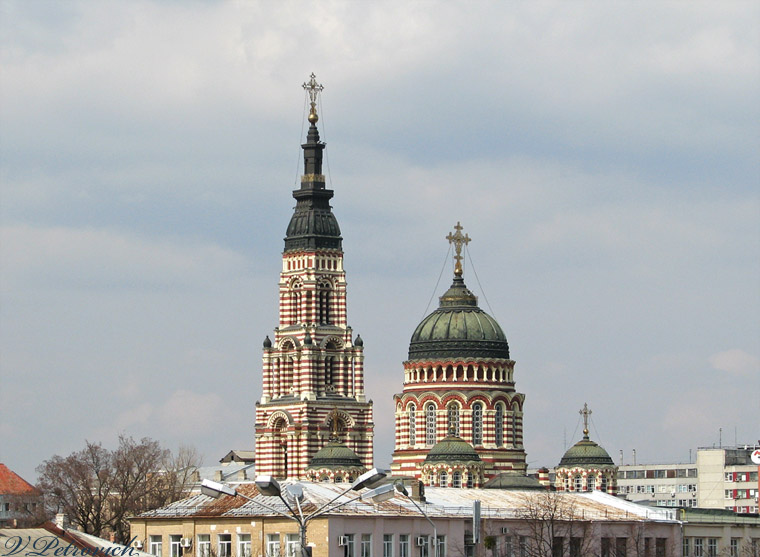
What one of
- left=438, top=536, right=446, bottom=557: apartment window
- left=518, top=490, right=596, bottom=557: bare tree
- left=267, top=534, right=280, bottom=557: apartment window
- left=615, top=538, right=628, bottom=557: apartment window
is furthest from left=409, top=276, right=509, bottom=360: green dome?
left=267, top=534, right=280, bottom=557: apartment window

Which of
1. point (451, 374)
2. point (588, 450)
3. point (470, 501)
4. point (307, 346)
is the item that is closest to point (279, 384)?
point (307, 346)

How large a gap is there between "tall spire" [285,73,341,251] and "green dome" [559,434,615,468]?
23.9 m

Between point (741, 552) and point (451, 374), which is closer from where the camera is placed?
point (741, 552)

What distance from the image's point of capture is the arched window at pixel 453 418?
14175 centimetres

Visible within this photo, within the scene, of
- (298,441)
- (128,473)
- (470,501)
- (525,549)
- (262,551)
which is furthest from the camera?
Answer: (298,441)

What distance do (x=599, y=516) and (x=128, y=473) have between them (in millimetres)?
39065

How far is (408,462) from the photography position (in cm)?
14250

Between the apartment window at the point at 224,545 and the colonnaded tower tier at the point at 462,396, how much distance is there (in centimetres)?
4737

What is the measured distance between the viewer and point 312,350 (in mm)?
146500

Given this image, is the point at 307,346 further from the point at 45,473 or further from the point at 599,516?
the point at 599,516

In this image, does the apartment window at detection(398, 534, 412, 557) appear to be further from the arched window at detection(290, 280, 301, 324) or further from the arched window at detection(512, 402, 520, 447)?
the arched window at detection(290, 280, 301, 324)

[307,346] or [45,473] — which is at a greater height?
[307,346]

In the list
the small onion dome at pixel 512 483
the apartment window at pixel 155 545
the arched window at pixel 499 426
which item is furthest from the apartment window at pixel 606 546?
the arched window at pixel 499 426

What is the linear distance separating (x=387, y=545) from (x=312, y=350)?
177 ft
